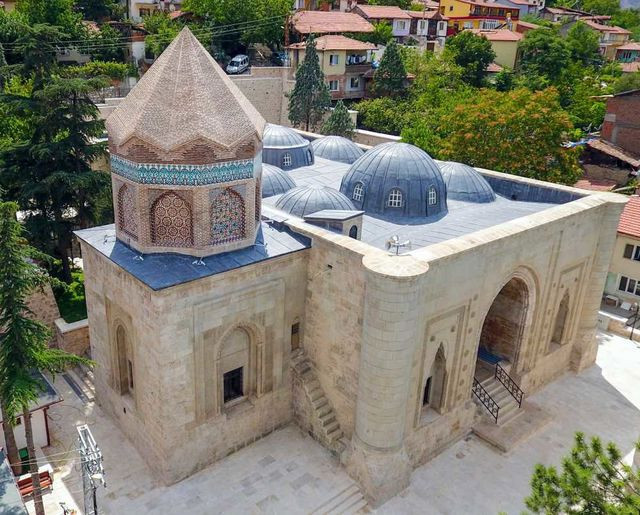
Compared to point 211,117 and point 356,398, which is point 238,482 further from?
point 211,117

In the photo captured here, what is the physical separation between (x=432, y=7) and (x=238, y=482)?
8567 centimetres

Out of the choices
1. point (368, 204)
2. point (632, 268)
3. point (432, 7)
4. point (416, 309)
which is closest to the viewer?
point (416, 309)

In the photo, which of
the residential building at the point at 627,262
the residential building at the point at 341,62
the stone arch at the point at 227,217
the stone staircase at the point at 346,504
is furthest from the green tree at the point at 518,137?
the residential building at the point at 341,62

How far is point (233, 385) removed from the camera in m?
19.6

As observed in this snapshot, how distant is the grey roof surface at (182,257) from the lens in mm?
16438

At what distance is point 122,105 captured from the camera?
709 inches

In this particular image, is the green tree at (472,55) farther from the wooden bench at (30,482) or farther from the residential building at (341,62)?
the wooden bench at (30,482)

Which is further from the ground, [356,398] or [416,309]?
[416,309]

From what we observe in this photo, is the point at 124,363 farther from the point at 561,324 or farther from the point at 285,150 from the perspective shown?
the point at 561,324

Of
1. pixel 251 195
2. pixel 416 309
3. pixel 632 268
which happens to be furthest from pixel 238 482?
pixel 632 268

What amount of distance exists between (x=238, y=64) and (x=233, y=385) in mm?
46774

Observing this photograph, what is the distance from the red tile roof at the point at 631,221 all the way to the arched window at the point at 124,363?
2464 cm


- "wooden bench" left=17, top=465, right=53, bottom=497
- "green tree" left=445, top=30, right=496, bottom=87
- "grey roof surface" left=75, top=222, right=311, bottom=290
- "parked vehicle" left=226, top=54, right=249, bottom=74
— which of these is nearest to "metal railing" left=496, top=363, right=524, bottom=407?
"grey roof surface" left=75, top=222, right=311, bottom=290

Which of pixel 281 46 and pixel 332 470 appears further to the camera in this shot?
pixel 281 46
